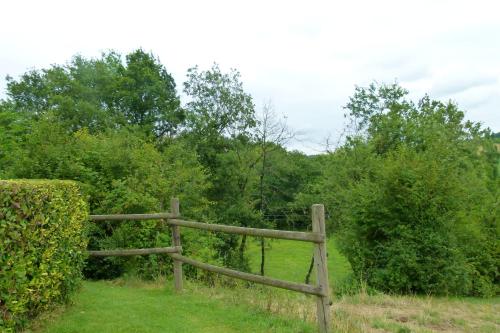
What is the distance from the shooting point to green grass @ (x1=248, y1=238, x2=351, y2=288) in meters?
28.8

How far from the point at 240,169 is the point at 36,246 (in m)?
25.6

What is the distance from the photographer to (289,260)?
36.2 metres

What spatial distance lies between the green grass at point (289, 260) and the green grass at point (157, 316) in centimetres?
1884

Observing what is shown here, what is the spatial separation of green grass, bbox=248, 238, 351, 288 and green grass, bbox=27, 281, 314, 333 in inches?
742

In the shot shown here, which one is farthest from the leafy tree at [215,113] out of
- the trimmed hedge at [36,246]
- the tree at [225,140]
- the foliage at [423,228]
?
the trimmed hedge at [36,246]

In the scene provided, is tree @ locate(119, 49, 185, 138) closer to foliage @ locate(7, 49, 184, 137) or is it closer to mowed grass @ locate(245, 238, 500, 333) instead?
foliage @ locate(7, 49, 184, 137)

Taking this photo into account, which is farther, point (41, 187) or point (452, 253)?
point (452, 253)

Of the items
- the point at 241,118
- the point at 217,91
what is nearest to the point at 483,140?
the point at 241,118

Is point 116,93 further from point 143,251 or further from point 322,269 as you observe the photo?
point 322,269

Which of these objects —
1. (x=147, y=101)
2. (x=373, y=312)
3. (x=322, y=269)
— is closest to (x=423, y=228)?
(x=373, y=312)

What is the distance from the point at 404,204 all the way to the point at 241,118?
20.8 m

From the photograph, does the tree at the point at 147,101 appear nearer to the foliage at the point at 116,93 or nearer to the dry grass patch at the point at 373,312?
the foliage at the point at 116,93

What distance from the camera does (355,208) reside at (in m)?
15.0

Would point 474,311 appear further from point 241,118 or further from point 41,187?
point 241,118
